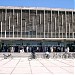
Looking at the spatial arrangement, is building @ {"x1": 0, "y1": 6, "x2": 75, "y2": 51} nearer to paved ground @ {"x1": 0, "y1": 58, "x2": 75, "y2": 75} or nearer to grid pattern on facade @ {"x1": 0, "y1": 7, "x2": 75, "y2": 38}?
grid pattern on facade @ {"x1": 0, "y1": 7, "x2": 75, "y2": 38}

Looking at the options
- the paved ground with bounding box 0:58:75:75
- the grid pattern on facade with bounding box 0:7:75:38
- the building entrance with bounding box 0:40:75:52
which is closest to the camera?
the paved ground with bounding box 0:58:75:75

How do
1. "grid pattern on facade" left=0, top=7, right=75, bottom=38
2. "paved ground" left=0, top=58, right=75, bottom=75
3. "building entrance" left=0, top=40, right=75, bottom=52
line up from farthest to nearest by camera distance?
"building entrance" left=0, top=40, right=75, bottom=52 → "grid pattern on facade" left=0, top=7, right=75, bottom=38 → "paved ground" left=0, top=58, right=75, bottom=75

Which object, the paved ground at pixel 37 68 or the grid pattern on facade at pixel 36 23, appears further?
the grid pattern on facade at pixel 36 23

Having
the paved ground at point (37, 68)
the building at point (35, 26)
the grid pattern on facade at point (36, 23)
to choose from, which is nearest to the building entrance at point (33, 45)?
the building at point (35, 26)

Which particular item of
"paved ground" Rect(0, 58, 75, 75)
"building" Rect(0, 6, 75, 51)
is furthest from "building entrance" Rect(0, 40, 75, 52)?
"paved ground" Rect(0, 58, 75, 75)

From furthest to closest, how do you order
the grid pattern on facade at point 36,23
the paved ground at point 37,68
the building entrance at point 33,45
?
1. the building entrance at point 33,45
2. the grid pattern on facade at point 36,23
3. the paved ground at point 37,68

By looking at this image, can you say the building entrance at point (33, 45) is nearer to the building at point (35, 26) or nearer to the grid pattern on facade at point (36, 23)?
the building at point (35, 26)

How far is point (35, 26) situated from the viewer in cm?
8125

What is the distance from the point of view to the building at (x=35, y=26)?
261 ft

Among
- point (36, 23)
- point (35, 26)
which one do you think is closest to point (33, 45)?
point (35, 26)

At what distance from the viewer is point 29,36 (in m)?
80.7

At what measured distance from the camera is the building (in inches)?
3127

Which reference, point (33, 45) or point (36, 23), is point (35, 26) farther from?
point (33, 45)

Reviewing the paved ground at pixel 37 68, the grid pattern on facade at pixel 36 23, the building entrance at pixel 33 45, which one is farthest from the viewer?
the building entrance at pixel 33 45
